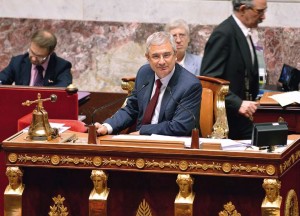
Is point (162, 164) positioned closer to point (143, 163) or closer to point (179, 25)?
point (143, 163)

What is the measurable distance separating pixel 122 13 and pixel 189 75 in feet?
9.59

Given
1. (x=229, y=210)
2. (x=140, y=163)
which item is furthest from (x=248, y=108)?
(x=140, y=163)

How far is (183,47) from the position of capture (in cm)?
940

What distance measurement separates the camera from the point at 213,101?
8.19m

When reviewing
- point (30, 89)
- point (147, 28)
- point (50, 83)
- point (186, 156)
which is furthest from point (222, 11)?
point (186, 156)

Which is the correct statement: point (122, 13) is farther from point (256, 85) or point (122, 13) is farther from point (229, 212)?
point (229, 212)

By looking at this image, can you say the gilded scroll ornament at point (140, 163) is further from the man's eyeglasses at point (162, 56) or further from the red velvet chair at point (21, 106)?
the red velvet chair at point (21, 106)

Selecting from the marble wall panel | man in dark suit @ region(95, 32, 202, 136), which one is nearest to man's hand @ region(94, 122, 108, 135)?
man in dark suit @ region(95, 32, 202, 136)

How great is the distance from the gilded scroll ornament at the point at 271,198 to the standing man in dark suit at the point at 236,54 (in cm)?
158

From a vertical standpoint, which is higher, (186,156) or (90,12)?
(90,12)

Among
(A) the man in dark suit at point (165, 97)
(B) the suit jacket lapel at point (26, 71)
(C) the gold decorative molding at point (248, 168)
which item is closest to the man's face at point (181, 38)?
(B) the suit jacket lapel at point (26, 71)

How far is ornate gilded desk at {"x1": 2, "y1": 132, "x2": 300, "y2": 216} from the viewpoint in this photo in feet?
22.0

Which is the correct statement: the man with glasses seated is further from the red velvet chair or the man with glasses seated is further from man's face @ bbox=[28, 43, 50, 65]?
the red velvet chair

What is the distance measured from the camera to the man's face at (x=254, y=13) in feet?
27.2
